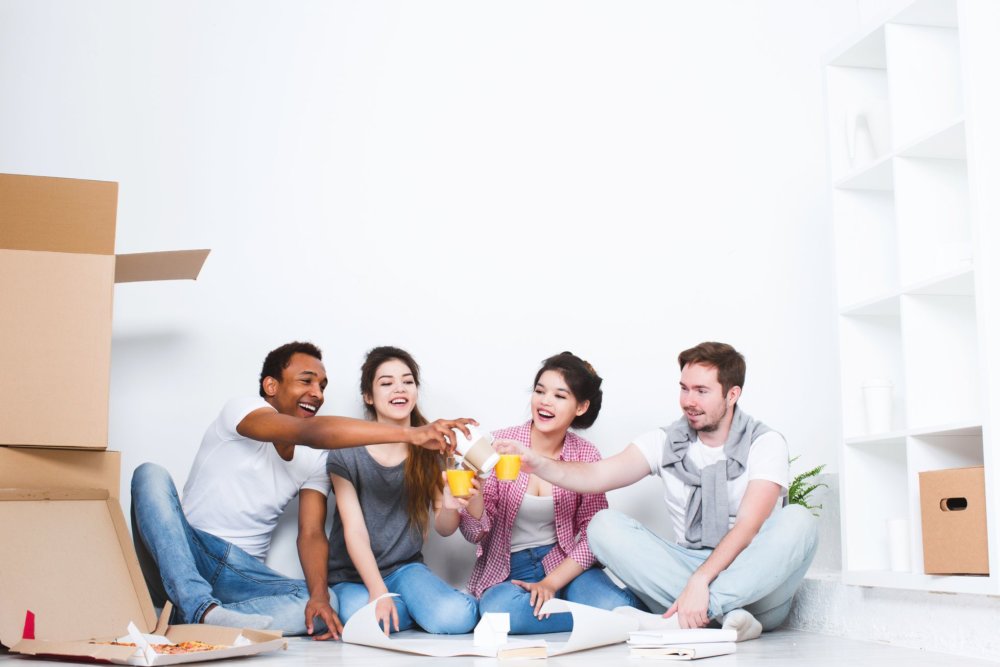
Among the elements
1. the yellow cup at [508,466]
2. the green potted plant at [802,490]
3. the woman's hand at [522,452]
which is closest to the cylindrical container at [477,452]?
the yellow cup at [508,466]

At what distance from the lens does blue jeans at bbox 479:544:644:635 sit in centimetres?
254

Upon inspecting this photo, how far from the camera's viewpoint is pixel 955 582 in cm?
201

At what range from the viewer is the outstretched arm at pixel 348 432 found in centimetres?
221

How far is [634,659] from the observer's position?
197 centimetres

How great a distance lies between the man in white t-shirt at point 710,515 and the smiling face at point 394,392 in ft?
1.51

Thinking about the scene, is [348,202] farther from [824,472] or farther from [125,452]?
[824,472]

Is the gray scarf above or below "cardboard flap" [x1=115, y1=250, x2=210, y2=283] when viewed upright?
below

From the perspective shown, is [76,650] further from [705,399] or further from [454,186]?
[454,186]

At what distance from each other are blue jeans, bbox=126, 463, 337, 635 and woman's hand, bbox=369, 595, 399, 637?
0.48ft

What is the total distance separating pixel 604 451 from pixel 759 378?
59 centimetres

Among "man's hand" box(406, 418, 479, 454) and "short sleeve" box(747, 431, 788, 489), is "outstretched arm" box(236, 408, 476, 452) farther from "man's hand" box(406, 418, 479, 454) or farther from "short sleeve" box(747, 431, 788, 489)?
"short sleeve" box(747, 431, 788, 489)

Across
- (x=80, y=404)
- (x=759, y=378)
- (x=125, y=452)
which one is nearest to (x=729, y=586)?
(x=759, y=378)

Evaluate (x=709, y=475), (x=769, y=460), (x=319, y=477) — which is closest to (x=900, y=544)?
(x=769, y=460)

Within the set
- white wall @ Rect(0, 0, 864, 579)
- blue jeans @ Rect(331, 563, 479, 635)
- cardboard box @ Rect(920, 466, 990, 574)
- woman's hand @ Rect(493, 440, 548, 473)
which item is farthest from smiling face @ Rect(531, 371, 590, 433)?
cardboard box @ Rect(920, 466, 990, 574)
